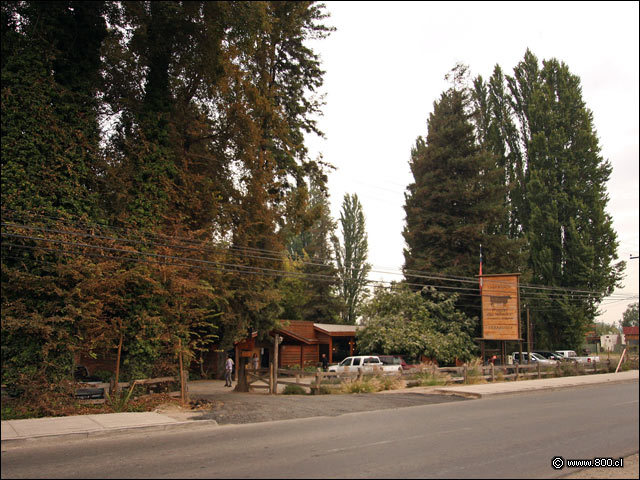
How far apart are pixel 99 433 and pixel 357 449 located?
617 cm

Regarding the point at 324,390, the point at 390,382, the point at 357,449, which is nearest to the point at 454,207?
the point at 390,382

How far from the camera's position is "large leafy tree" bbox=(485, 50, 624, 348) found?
42344 mm

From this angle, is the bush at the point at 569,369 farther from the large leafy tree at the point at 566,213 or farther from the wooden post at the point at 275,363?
the wooden post at the point at 275,363

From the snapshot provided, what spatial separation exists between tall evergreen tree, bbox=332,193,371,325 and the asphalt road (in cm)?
4178

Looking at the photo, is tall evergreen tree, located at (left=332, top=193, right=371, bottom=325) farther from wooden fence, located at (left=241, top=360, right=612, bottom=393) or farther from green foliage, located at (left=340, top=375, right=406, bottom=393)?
green foliage, located at (left=340, top=375, right=406, bottom=393)

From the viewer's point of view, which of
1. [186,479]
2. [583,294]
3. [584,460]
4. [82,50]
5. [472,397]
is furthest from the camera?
[583,294]

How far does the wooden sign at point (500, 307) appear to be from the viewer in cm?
3120

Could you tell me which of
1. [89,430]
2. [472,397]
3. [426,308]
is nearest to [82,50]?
[89,430]

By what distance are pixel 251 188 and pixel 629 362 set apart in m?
30.8

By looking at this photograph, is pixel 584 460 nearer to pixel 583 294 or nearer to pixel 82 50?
pixel 82 50

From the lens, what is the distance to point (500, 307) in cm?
3188

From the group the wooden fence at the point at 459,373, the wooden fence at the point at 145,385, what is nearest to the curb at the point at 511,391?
the wooden fence at the point at 459,373

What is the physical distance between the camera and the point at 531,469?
7.72m

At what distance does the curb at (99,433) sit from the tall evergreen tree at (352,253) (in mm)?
41426
